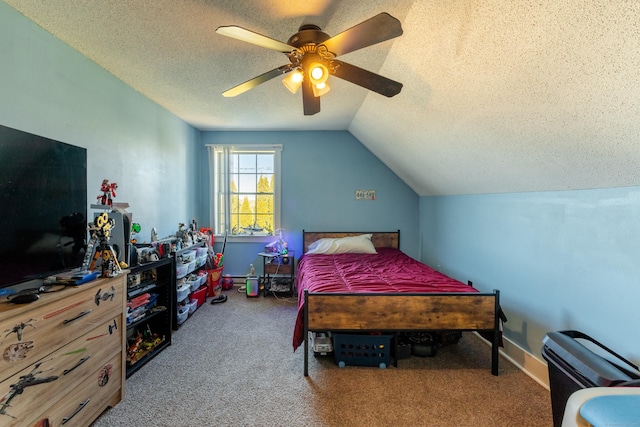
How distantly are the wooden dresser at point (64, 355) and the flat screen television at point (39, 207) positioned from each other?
22 centimetres

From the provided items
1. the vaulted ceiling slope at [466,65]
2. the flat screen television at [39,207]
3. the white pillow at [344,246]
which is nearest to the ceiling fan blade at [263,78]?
the vaulted ceiling slope at [466,65]

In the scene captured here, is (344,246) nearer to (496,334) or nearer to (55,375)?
(496,334)

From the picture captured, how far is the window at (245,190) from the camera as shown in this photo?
425 centimetres

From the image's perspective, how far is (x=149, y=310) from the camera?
94.3 inches

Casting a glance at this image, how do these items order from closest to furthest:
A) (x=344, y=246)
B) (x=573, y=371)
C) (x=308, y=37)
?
(x=573, y=371)
(x=308, y=37)
(x=344, y=246)

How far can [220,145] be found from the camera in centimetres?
423

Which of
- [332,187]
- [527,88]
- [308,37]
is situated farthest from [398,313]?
[332,187]

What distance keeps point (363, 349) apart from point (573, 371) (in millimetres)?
1289

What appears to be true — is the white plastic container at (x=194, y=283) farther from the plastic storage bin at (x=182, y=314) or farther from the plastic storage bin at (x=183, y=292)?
the plastic storage bin at (x=182, y=314)

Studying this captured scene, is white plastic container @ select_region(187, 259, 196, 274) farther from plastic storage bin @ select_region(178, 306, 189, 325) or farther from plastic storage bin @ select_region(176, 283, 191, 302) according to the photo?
plastic storage bin @ select_region(178, 306, 189, 325)

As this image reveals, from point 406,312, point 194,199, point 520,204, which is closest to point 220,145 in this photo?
point 194,199

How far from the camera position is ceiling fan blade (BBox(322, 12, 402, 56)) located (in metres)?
1.25

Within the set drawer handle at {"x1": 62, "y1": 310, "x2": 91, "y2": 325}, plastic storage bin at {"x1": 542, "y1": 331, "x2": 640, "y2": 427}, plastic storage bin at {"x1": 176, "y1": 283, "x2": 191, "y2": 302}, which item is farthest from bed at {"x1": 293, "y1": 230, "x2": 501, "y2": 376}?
plastic storage bin at {"x1": 176, "y1": 283, "x2": 191, "y2": 302}

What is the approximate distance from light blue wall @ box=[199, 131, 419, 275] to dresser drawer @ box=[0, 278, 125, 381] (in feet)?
8.91
